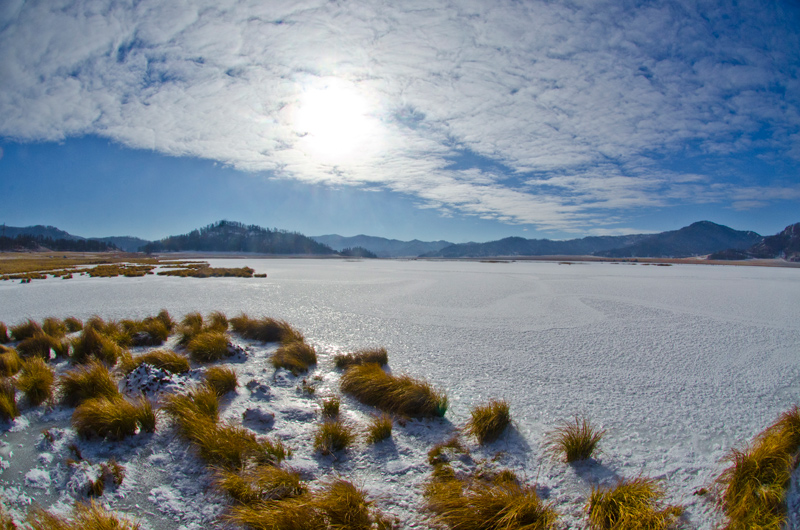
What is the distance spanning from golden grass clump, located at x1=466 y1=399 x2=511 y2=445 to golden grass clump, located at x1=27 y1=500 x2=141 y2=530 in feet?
10.8

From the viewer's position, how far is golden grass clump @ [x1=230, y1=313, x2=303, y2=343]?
8.14 m

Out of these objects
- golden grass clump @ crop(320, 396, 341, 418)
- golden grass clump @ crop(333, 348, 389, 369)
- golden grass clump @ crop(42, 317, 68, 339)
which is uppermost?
golden grass clump @ crop(42, 317, 68, 339)

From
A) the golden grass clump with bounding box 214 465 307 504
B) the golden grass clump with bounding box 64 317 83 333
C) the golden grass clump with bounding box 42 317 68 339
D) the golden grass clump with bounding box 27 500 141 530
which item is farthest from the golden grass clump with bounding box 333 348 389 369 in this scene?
the golden grass clump with bounding box 64 317 83 333

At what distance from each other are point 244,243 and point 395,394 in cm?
16767

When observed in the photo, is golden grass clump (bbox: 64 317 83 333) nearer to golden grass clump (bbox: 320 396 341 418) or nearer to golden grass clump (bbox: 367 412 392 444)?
golden grass clump (bbox: 320 396 341 418)

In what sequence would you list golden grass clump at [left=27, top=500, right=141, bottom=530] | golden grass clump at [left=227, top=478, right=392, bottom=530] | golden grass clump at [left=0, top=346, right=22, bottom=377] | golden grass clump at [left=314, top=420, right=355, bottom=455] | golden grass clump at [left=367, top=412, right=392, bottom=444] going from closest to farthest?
golden grass clump at [left=27, top=500, right=141, bottom=530] < golden grass clump at [left=227, top=478, right=392, bottom=530] < golden grass clump at [left=314, top=420, right=355, bottom=455] < golden grass clump at [left=367, top=412, right=392, bottom=444] < golden grass clump at [left=0, top=346, right=22, bottom=377]

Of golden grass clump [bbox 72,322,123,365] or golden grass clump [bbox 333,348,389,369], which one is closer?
golden grass clump [bbox 72,322,123,365]

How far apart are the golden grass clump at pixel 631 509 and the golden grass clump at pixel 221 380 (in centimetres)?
476

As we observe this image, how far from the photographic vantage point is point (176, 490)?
123 inches

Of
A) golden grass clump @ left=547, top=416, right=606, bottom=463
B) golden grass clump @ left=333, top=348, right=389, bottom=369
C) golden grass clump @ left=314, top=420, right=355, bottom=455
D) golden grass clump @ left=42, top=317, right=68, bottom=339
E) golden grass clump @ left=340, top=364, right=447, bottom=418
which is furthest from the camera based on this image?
golden grass clump @ left=42, top=317, right=68, bottom=339

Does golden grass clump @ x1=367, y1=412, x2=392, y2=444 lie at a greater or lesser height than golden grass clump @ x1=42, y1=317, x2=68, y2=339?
lesser

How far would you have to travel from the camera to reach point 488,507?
2.73 m

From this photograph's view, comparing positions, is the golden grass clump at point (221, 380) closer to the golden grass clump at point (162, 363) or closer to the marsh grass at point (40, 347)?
the golden grass clump at point (162, 363)

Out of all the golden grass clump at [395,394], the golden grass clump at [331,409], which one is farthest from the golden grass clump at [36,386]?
the golden grass clump at [395,394]
